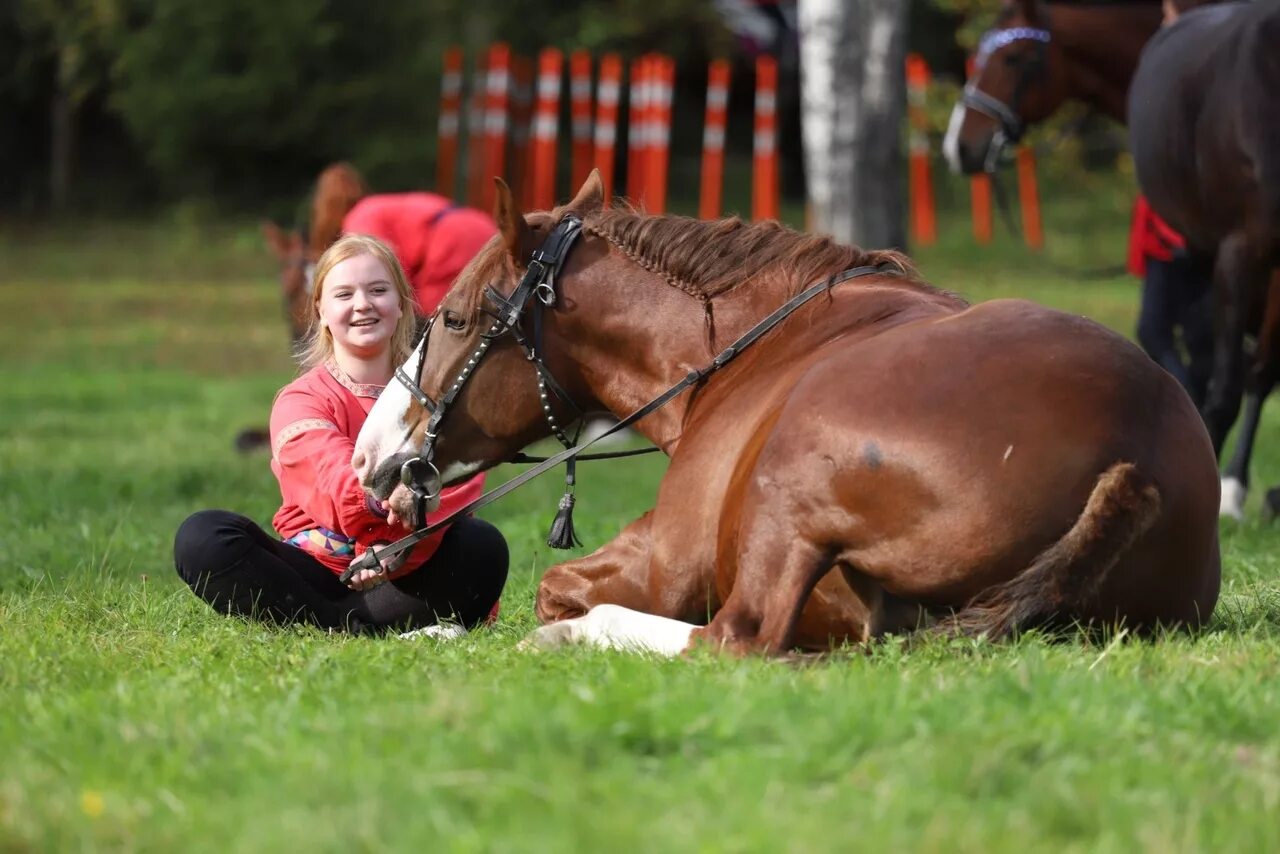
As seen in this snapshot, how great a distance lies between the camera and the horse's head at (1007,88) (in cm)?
1094

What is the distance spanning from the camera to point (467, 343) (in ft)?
16.8

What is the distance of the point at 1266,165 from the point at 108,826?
5929mm

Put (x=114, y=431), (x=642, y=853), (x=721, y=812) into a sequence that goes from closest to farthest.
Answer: (x=642, y=853) → (x=721, y=812) → (x=114, y=431)

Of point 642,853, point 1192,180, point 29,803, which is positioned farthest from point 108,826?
point 1192,180

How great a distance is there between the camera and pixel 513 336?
16.8 feet

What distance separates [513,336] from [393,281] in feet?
2.26

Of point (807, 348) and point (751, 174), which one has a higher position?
point (807, 348)

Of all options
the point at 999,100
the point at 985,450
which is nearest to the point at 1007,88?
the point at 999,100

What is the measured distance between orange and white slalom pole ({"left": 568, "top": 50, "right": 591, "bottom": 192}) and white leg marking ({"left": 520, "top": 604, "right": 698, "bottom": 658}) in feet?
66.8

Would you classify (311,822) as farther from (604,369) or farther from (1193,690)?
(604,369)

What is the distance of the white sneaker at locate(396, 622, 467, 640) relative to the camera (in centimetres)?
509

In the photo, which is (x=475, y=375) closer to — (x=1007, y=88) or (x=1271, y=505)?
(x=1271, y=505)

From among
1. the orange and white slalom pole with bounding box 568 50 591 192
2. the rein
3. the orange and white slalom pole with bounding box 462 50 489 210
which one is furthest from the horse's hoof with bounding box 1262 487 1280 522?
the orange and white slalom pole with bounding box 568 50 591 192

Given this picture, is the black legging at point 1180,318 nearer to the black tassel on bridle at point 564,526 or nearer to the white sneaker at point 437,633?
the black tassel on bridle at point 564,526
